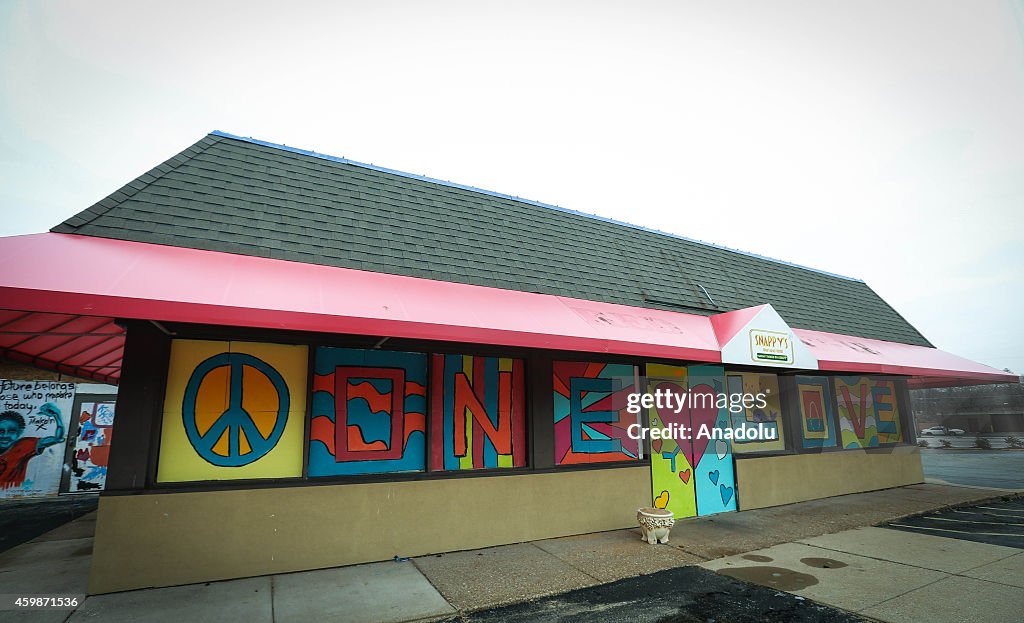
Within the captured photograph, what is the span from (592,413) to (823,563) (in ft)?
11.7

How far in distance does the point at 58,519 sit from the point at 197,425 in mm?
6252

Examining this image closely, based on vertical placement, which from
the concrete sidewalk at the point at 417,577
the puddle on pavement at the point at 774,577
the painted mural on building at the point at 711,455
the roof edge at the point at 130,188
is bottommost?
the puddle on pavement at the point at 774,577

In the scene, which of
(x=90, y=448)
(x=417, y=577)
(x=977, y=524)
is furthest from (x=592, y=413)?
(x=90, y=448)

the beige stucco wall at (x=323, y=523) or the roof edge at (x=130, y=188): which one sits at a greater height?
the roof edge at (x=130, y=188)

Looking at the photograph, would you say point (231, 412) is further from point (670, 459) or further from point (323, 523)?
point (670, 459)

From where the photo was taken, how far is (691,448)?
9133mm

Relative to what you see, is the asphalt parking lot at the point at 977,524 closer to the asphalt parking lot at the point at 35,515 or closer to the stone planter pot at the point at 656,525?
the stone planter pot at the point at 656,525

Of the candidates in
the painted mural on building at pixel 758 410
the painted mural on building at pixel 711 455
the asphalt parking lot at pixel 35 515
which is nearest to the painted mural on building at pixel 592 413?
the painted mural on building at pixel 711 455

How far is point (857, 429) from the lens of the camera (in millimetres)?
11914

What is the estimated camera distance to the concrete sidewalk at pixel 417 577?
15.1ft

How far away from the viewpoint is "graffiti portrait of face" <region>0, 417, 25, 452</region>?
1158 centimetres

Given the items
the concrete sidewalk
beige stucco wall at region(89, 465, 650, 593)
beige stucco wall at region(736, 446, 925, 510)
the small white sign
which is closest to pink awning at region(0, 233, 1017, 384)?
the small white sign

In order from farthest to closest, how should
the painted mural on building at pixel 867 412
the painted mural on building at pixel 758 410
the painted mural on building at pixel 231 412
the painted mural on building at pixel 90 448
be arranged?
1. the painted mural on building at pixel 90 448
2. the painted mural on building at pixel 867 412
3. the painted mural on building at pixel 758 410
4. the painted mural on building at pixel 231 412

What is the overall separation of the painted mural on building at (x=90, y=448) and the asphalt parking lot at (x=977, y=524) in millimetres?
17135
